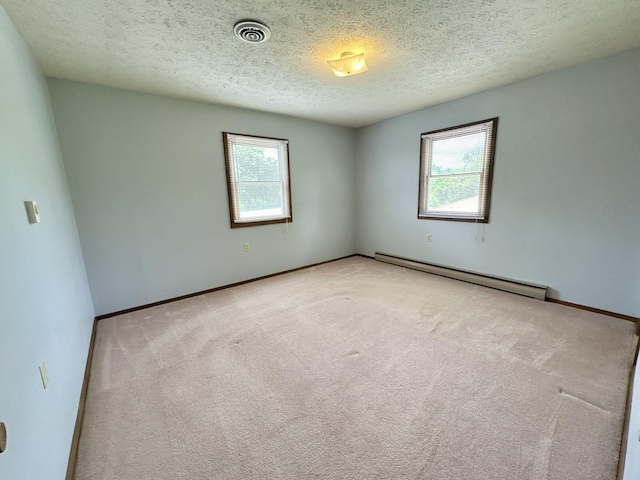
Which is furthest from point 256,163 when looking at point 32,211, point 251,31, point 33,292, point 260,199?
point 33,292

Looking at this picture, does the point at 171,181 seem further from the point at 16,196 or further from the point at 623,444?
the point at 623,444

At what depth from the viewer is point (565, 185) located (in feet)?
8.72

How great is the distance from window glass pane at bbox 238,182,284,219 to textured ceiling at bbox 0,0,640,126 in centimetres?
120

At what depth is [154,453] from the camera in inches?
51.7

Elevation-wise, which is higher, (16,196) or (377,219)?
(16,196)

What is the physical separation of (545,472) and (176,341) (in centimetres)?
260

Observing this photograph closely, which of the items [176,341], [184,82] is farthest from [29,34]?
[176,341]

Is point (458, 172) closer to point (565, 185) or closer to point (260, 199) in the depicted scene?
point (565, 185)

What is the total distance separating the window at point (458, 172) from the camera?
3195mm

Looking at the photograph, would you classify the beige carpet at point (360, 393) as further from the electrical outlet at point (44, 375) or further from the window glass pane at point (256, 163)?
the window glass pane at point (256, 163)

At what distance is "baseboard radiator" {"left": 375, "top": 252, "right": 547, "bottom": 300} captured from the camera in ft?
9.57

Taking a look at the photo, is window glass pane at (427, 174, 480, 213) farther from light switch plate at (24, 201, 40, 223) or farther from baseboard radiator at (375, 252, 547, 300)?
light switch plate at (24, 201, 40, 223)

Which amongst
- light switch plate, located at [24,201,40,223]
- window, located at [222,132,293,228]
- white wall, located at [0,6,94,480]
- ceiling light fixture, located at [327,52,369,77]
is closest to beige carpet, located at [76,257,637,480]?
white wall, located at [0,6,94,480]

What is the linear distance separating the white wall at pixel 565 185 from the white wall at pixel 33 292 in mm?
4079
